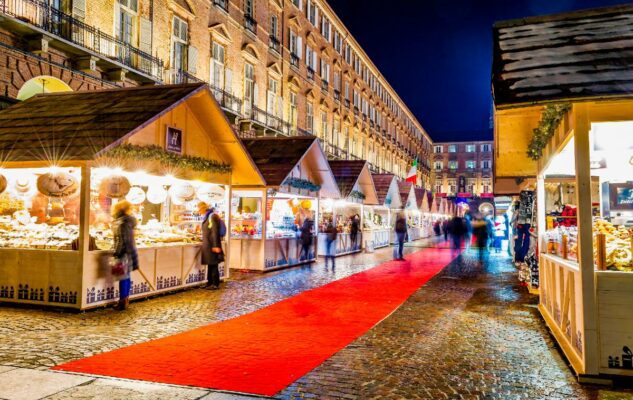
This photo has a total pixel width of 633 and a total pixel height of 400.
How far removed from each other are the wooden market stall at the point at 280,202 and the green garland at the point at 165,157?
2656 mm

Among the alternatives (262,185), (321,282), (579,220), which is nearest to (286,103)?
(262,185)

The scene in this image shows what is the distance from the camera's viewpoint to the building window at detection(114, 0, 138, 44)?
686 inches

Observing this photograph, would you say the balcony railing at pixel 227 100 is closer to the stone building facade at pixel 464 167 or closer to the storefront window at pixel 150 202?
the storefront window at pixel 150 202

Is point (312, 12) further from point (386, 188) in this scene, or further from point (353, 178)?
point (353, 178)

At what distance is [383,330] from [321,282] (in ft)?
18.6

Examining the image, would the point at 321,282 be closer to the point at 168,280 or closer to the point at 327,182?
the point at 168,280

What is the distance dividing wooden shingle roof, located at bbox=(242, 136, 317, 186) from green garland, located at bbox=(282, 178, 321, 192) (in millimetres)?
463

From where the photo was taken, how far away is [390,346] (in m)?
6.93

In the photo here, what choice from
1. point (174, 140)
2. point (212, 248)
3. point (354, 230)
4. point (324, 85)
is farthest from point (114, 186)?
point (324, 85)

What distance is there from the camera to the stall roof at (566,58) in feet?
17.0

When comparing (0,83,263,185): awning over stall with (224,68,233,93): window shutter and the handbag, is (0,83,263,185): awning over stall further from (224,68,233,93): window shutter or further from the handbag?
(224,68,233,93): window shutter

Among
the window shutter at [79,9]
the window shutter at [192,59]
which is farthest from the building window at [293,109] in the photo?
the window shutter at [79,9]

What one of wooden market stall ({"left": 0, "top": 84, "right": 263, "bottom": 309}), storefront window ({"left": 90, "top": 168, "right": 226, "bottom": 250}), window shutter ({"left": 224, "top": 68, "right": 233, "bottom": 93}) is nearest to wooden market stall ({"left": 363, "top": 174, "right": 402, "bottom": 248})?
window shutter ({"left": 224, "top": 68, "right": 233, "bottom": 93})

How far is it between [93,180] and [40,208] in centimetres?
167
